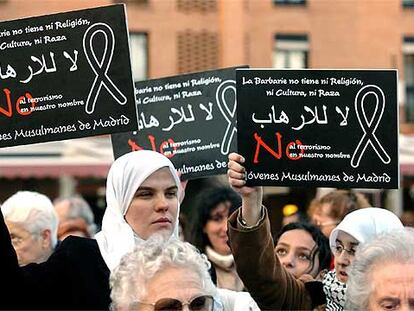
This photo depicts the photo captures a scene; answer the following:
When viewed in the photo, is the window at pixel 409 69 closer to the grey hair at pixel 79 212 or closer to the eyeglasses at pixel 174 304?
the grey hair at pixel 79 212

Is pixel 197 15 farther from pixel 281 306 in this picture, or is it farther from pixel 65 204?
pixel 281 306

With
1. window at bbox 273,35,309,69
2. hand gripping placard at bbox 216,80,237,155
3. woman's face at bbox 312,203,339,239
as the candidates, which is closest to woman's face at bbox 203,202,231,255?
woman's face at bbox 312,203,339,239

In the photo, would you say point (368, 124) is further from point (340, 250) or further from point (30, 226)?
point (30, 226)

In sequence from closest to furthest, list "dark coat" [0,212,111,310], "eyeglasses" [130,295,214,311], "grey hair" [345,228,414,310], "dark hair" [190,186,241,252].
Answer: "eyeglasses" [130,295,214,311], "grey hair" [345,228,414,310], "dark coat" [0,212,111,310], "dark hair" [190,186,241,252]

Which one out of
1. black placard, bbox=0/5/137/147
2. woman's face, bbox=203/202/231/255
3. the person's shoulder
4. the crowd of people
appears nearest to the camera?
the crowd of people

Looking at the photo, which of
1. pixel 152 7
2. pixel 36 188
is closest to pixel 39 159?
pixel 36 188

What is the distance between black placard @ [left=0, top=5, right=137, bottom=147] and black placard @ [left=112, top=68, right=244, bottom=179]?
0.94 meters

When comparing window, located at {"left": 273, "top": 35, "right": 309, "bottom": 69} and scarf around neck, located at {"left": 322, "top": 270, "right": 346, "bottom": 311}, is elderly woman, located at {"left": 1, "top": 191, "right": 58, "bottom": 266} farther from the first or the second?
window, located at {"left": 273, "top": 35, "right": 309, "bottom": 69}

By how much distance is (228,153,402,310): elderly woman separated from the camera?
505 cm

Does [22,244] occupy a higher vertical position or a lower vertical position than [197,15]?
lower

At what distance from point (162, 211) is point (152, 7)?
78.1 ft

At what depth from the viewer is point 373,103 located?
5.37 m

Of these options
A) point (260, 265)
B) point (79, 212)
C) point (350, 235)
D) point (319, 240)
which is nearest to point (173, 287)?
point (260, 265)

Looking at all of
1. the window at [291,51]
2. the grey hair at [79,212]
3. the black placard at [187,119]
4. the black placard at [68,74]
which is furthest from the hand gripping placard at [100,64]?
the window at [291,51]
